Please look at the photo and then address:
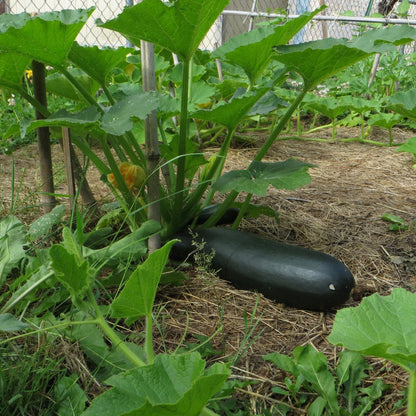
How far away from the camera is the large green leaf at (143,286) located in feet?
3.01

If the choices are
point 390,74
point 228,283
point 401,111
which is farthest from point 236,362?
point 390,74

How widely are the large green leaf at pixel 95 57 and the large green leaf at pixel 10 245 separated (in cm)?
52

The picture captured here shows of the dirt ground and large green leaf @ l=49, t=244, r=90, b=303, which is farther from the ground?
large green leaf @ l=49, t=244, r=90, b=303

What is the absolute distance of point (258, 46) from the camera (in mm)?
1531

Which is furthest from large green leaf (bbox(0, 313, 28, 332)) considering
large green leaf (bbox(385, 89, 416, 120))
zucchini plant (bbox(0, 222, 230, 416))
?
large green leaf (bbox(385, 89, 416, 120))

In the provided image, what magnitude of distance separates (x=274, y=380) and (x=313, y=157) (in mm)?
2188

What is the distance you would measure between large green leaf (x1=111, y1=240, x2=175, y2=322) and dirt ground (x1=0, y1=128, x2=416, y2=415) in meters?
0.20

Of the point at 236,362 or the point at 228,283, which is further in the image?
the point at 228,283

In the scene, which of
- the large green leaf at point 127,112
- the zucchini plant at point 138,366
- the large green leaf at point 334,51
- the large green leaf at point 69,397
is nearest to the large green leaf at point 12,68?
the large green leaf at point 127,112

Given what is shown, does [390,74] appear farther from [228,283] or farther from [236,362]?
[236,362]

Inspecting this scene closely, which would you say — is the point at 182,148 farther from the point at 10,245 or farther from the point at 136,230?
the point at 10,245

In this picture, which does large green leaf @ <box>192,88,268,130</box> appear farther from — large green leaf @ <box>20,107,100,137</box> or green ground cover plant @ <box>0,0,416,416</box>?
large green leaf @ <box>20,107,100,137</box>

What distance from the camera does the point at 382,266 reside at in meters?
1.76

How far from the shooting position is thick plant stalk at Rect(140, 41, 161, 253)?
152 centimetres
